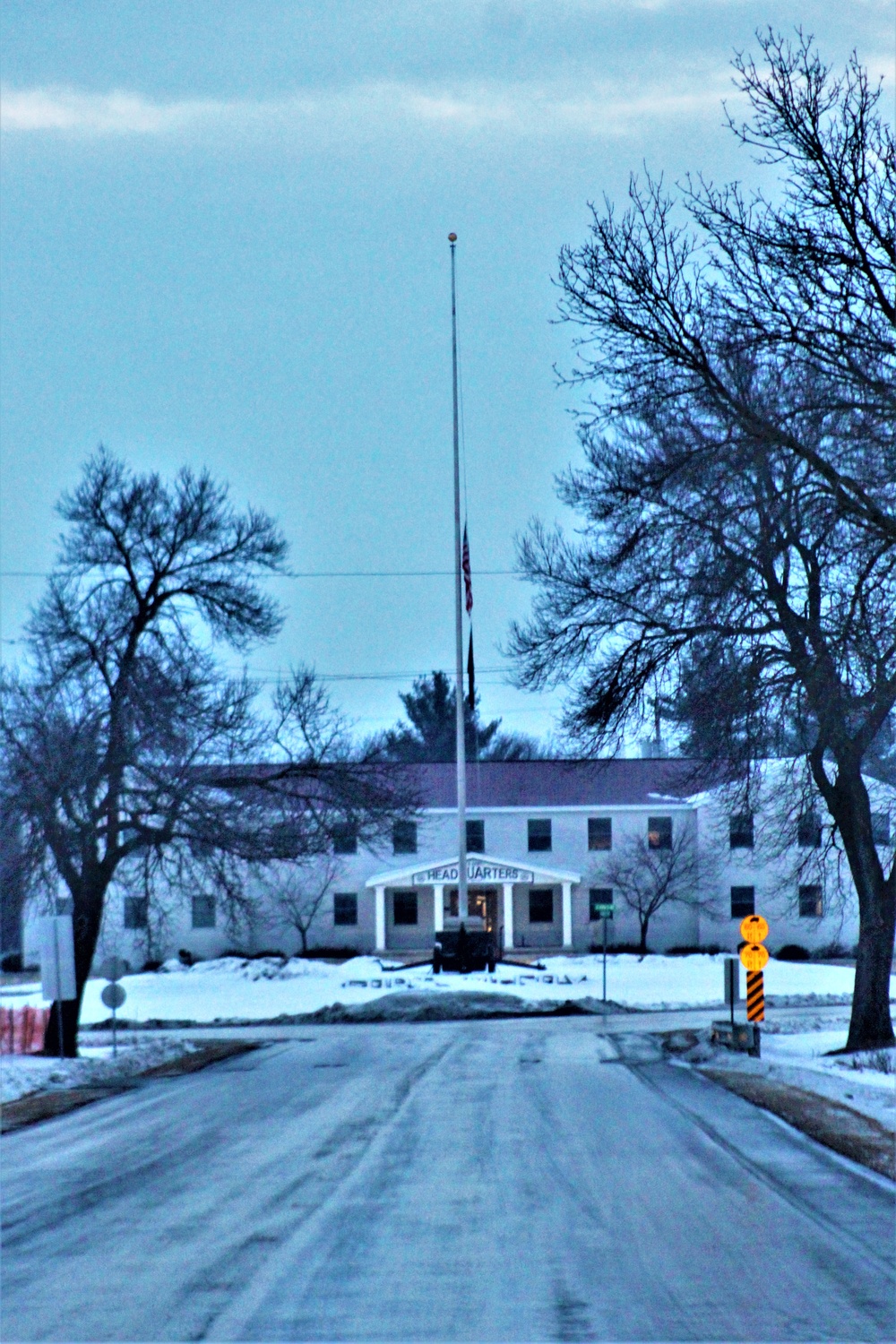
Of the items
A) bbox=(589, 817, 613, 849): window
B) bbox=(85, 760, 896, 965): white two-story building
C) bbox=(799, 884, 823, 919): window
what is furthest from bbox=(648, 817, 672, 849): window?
bbox=(799, 884, 823, 919): window

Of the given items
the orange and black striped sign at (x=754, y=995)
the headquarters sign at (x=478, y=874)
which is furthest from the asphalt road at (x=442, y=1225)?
the headquarters sign at (x=478, y=874)

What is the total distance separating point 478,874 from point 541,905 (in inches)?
190

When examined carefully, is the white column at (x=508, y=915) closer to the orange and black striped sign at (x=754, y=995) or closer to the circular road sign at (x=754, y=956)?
the orange and black striped sign at (x=754, y=995)

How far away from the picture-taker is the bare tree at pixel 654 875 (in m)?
59.6

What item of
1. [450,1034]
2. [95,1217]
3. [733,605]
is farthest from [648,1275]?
[450,1034]

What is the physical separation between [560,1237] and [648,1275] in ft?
3.82

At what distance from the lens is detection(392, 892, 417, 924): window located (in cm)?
6406

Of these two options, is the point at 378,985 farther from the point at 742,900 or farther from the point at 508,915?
the point at 742,900

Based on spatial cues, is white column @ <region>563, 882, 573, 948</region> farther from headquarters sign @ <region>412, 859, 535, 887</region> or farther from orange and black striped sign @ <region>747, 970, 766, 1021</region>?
orange and black striped sign @ <region>747, 970, 766, 1021</region>

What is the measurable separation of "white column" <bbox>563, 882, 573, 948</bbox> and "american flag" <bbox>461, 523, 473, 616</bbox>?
947 inches

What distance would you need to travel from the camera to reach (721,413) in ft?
44.7

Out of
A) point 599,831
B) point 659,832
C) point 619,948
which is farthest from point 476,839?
point 659,832

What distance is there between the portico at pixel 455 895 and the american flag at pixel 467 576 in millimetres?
22200

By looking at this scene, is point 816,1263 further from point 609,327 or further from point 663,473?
point 609,327
